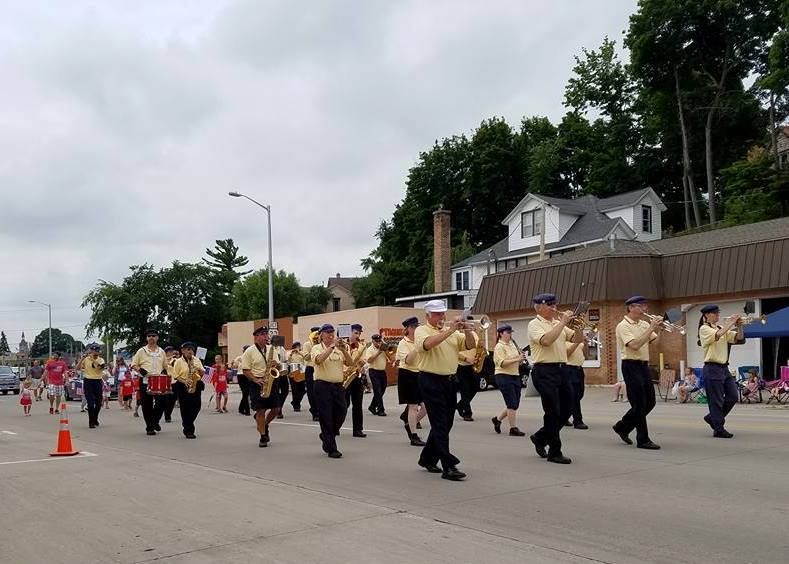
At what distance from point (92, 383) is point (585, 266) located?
59.3ft

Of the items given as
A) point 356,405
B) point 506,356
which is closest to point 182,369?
point 356,405

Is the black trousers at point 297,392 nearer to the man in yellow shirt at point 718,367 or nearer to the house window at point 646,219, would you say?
the man in yellow shirt at point 718,367

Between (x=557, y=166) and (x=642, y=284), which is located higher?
(x=557, y=166)

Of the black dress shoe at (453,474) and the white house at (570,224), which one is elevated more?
the white house at (570,224)

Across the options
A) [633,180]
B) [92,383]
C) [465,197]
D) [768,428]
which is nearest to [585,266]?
[768,428]

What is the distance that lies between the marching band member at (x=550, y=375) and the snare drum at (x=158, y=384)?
26.6ft

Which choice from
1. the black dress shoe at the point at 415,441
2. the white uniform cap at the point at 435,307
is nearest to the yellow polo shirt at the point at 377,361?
the black dress shoe at the point at 415,441

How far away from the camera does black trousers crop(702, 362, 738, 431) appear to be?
441 inches

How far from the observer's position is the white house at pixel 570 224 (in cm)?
4306

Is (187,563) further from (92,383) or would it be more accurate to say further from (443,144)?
(443,144)

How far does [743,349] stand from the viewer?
24953 mm

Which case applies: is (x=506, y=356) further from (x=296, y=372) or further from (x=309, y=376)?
(x=296, y=372)

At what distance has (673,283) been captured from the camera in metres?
26.8

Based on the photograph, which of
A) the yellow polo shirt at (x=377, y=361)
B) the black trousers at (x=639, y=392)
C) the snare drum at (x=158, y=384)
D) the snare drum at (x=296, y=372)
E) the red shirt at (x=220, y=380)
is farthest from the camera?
the red shirt at (x=220, y=380)
